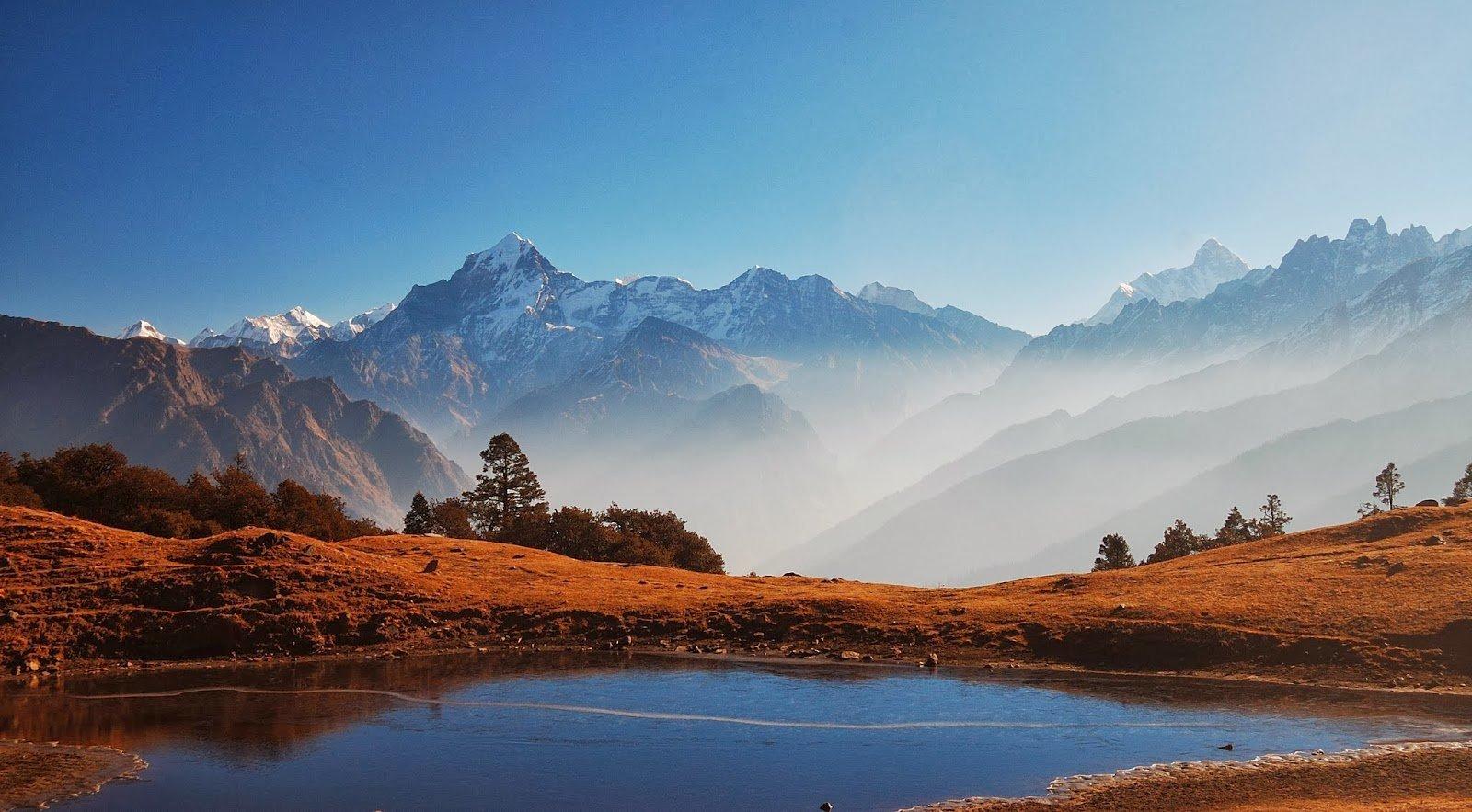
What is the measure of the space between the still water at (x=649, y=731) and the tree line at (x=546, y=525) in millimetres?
68238

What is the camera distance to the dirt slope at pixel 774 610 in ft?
170

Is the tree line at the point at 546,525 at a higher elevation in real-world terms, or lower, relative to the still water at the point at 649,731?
higher

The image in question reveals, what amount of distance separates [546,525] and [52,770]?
312 ft

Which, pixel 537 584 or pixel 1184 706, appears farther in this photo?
pixel 537 584

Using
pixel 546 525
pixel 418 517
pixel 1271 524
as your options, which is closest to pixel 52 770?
pixel 546 525

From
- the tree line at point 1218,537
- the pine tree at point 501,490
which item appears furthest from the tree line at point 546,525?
the tree line at point 1218,537

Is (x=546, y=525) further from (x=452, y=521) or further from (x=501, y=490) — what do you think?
(x=501, y=490)

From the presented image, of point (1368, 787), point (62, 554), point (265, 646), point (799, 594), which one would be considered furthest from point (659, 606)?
point (1368, 787)

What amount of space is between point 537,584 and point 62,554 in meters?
34.9

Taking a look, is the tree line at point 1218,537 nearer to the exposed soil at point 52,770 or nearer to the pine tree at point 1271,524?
the pine tree at point 1271,524

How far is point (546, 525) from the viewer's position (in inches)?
5022

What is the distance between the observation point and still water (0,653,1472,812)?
3089cm

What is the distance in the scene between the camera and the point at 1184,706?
141ft

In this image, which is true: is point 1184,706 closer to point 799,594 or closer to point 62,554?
point 799,594
